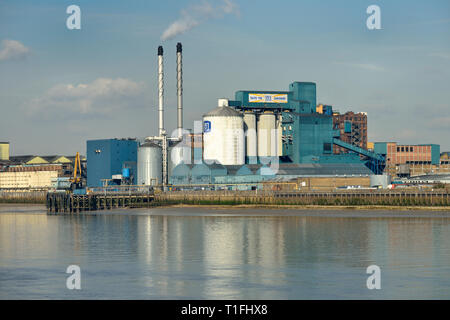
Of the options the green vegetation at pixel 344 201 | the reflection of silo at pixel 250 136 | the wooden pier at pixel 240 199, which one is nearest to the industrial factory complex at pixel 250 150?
the reflection of silo at pixel 250 136

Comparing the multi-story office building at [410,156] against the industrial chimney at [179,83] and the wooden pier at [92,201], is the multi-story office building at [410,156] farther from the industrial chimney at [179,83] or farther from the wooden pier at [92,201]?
the wooden pier at [92,201]

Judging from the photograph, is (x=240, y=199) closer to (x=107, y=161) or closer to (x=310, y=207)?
(x=310, y=207)

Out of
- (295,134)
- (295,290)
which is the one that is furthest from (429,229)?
(295,134)

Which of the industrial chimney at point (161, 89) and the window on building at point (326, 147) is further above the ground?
the industrial chimney at point (161, 89)

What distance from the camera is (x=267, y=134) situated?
15688 cm

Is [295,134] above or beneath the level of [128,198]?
above

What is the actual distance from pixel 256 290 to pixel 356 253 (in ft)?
53.2

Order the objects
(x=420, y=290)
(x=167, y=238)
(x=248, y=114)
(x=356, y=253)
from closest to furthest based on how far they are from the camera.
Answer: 1. (x=420, y=290)
2. (x=356, y=253)
3. (x=167, y=238)
4. (x=248, y=114)

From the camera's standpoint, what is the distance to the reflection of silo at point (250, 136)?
506 feet

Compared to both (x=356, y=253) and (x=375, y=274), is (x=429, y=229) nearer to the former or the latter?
(x=356, y=253)

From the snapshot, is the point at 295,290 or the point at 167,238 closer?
the point at 295,290

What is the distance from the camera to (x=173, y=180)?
146 m

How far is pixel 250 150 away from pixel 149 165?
2199 centimetres
